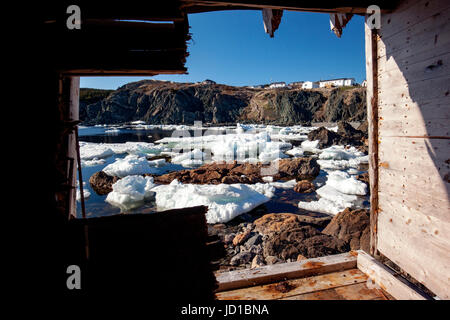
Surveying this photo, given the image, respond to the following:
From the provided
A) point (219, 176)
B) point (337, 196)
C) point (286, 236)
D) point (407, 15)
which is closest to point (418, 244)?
point (407, 15)

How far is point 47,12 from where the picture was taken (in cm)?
113

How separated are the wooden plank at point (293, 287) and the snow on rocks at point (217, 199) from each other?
485cm

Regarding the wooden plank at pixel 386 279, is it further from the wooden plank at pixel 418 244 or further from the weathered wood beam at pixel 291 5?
the weathered wood beam at pixel 291 5

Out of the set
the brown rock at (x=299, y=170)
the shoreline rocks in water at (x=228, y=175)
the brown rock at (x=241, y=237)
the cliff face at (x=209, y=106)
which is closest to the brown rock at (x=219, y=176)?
the shoreline rocks in water at (x=228, y=175)

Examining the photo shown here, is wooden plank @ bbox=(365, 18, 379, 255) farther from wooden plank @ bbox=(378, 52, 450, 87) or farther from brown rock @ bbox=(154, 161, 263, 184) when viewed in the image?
brown rock @ bbox=(154, 161, 263, 184)

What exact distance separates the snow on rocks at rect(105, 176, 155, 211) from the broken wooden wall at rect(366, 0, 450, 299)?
8514 mm

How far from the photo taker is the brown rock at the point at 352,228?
5023mm

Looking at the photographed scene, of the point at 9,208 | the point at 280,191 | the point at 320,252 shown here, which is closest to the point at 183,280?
the point at 9,208

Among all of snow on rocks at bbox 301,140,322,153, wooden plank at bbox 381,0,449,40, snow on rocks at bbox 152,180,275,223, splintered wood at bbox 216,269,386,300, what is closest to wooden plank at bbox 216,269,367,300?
splintered wood at bbox 216,269,386,300

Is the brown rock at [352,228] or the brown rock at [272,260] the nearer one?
the brown rock at [272,260]

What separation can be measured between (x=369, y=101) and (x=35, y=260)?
10.5 feet

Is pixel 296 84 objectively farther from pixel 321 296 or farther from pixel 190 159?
pixel 321 296

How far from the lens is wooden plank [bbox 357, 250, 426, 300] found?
2061mm
